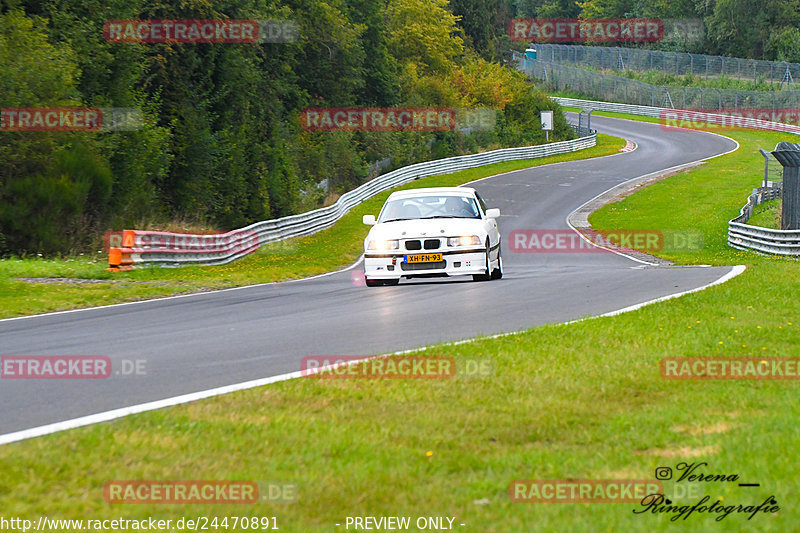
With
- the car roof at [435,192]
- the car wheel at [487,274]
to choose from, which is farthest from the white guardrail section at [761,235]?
the car wheel at [487,274]

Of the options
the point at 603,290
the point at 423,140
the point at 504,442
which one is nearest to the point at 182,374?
the point at 504,442

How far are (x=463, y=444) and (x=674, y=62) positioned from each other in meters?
94.8

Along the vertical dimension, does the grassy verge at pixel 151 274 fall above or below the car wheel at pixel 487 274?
below

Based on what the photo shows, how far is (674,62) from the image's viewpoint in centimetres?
9425

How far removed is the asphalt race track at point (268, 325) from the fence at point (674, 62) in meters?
72.1

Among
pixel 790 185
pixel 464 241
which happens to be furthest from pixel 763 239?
pixel 464 241

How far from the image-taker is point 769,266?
19.0 meters

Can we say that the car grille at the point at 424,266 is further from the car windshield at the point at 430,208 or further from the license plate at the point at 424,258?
the car windshield at the point at 430,208

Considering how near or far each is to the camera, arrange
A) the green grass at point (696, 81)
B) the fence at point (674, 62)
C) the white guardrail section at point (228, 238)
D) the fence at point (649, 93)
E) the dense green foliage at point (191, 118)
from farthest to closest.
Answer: the green grass at point (696, 81) → the fence at point (674, 62) → the fence at point (649, 93) → the dense green foliage at point (191, 118) → the white guardrail section at point (228, 238)

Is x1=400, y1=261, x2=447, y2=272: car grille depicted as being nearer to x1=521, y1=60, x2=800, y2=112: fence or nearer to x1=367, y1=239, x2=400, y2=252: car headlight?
x1=367, y1=239, x2=400, y2=252: car headlight

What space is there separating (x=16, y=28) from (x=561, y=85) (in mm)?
86281

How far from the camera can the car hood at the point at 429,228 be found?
51.0 ft

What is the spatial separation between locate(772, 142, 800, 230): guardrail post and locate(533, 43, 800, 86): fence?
59.7 metres

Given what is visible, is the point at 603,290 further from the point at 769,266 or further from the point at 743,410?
the point at 743,410
